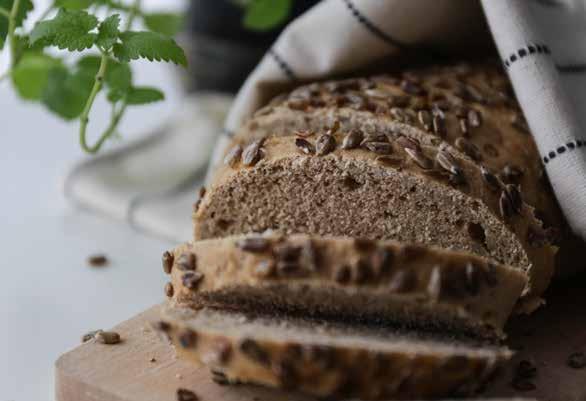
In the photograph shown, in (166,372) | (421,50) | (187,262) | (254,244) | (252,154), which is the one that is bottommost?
(166,372)

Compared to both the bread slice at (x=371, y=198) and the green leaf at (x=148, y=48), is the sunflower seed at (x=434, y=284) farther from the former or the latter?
the green leaf at (x=148, y=48)

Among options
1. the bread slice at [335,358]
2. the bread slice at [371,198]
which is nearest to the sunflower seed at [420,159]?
the bread slice at [371,198]

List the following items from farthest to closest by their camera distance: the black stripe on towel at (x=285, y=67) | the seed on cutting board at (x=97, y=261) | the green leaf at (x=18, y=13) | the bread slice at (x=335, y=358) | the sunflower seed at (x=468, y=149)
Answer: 1. the seed on cutting board at (x=97, y=261)
2. the black stripe on towel at (x=285, y=67)
3. the green leaf at (x=18, y=13)
4. the sunflower seed at (x=468, y=149)
5. the bread slice at (x=335, y=358)

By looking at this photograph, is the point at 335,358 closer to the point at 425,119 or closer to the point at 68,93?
the point at 425,119

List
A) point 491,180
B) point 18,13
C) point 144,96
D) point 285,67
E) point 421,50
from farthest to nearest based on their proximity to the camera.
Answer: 1. point 421,50
2. point 285,67
3. point 144,96
4. point 18,13
5. point 491,180

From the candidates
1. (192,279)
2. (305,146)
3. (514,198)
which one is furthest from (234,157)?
(514,198)

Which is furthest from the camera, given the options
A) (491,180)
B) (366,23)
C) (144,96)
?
(366,23)

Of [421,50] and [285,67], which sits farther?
[421,50]
